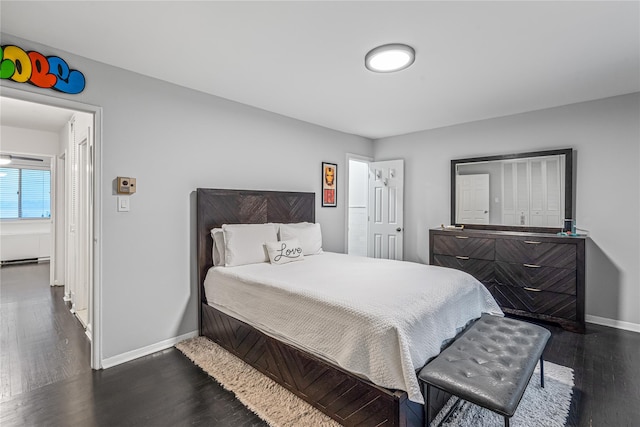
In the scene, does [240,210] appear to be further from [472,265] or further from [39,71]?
[472,265]

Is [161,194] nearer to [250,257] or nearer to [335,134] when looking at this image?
[250,257]

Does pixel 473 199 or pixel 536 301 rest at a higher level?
pixel 473 199

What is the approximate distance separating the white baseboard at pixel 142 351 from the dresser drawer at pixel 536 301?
344 cm

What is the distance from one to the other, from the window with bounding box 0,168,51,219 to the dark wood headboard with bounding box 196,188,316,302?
21.6 feet

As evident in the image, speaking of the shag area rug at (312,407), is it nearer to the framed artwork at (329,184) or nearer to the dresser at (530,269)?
the dresser at (530,269)

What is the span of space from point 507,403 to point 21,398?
9.62ft

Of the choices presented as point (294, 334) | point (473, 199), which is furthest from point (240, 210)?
point (473, 199)

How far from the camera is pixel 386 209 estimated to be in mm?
5082

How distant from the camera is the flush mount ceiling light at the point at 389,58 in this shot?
2213 millimetres

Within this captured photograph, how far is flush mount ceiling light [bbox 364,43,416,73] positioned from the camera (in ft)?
7.26

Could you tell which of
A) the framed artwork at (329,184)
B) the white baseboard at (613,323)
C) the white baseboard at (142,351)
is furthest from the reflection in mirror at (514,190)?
the white baseboard at (142,351)

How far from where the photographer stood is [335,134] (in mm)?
4656

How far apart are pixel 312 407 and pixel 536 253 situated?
2.92 m

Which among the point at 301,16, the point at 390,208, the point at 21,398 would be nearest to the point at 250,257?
the point at 21,398
